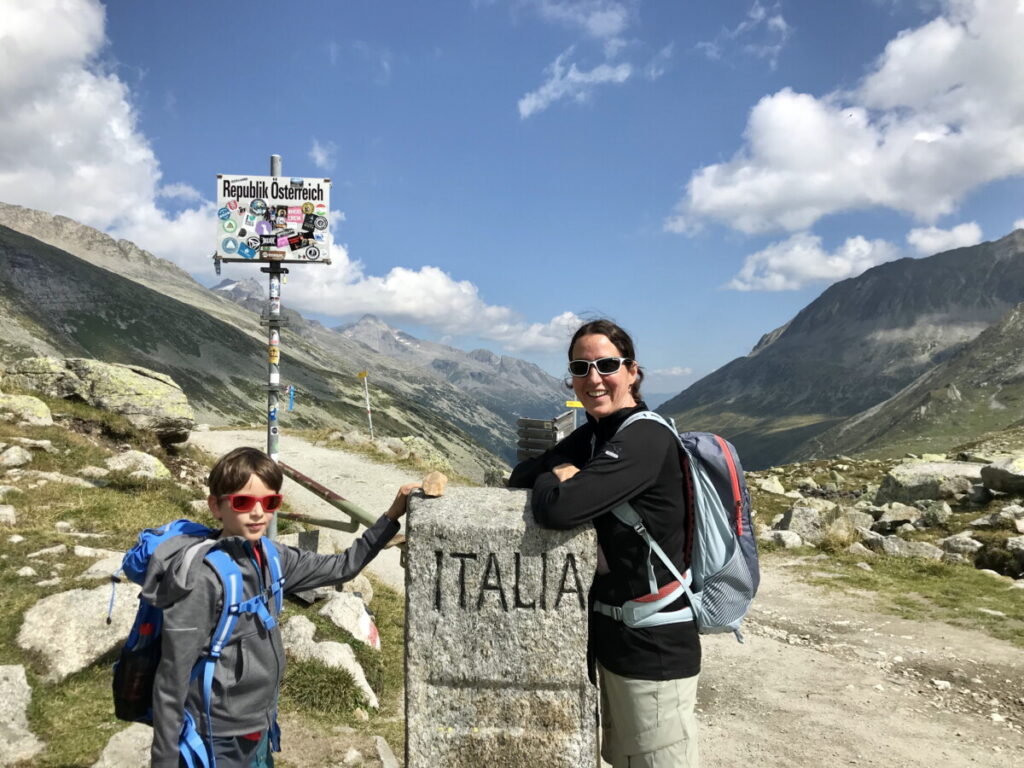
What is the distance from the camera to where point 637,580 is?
3238 mm

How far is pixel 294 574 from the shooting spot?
3.71 metres

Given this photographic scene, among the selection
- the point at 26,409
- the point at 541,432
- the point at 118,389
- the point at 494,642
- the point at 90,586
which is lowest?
the point at 90,586

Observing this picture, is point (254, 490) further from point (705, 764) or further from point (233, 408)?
point (233, 408)

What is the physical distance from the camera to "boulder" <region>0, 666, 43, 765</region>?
470 centimetres

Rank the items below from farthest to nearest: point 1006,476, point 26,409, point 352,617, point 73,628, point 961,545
→ point 1006,476
point 26,409
point 961,545
point 352,617
point 73,628

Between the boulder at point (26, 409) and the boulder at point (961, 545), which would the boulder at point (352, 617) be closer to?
the boulder at point (26, 409)

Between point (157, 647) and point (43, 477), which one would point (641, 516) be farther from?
point (43, 477)

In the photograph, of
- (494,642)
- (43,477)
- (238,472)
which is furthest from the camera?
(43,477)

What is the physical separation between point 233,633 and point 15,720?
3.53 metres

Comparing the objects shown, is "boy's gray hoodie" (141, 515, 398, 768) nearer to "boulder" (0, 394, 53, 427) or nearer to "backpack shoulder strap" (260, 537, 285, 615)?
"backpack shoulder strap" (260, 537, 285, 615)

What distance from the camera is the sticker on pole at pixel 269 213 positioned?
10859 mm

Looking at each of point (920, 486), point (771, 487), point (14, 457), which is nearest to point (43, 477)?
point (14, 457)

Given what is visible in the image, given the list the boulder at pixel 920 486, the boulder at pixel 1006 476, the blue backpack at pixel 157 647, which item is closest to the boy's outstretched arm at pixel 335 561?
the blue backpack at pixel 157 647

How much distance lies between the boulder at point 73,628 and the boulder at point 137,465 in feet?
23.2
